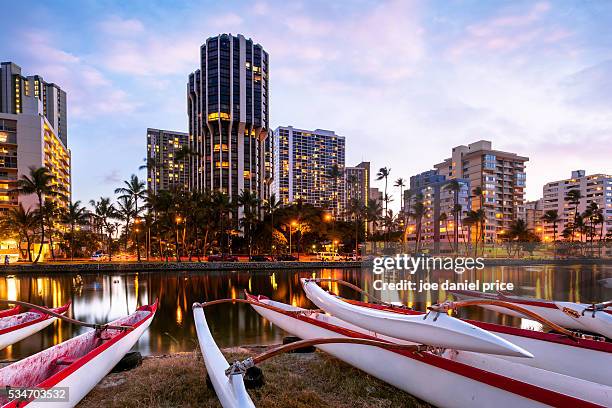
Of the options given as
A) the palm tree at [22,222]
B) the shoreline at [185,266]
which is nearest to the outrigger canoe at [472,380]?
the shoreline at [185,266]

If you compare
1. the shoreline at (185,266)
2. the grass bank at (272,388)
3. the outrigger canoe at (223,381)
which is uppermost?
the outrigger canoe at (223,381)

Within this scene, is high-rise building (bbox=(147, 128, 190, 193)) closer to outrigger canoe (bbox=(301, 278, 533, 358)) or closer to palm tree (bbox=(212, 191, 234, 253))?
palm tree (bbox=(212, 191, 234, 253))

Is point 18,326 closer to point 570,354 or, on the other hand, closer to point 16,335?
point 16,335

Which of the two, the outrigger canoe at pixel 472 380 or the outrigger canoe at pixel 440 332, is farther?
the outrigger canoe at pixel 440 332

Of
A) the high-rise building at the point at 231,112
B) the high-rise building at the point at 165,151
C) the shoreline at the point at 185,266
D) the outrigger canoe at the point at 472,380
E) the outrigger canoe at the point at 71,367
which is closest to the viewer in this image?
the outrigger canoe at the point at 472,380

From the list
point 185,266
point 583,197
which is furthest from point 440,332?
point 583,197

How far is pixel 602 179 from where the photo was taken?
10988 cm

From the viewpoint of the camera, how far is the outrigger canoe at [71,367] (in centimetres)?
383

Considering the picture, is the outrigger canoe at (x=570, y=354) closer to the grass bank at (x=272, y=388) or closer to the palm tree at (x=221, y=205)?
the grass bank at (x=272, y=388)

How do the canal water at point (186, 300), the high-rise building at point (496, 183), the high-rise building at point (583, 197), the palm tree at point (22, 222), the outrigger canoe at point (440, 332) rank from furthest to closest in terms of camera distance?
the high-rise building at point (583, 197)
the high-rise building at point (496, 183)
the palm tree at point (22, 222)
the canal water at point (186, 300)
the outrigger canoe at point (440, 332)

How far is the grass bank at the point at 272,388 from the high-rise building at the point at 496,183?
303 feet

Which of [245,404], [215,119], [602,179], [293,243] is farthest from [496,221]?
[245,404]

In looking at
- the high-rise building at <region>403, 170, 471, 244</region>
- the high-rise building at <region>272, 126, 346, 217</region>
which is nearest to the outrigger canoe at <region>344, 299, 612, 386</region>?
the high-rise building at <region>403, 170, 471, 244</region>

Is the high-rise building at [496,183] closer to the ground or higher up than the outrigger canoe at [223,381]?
higher up
